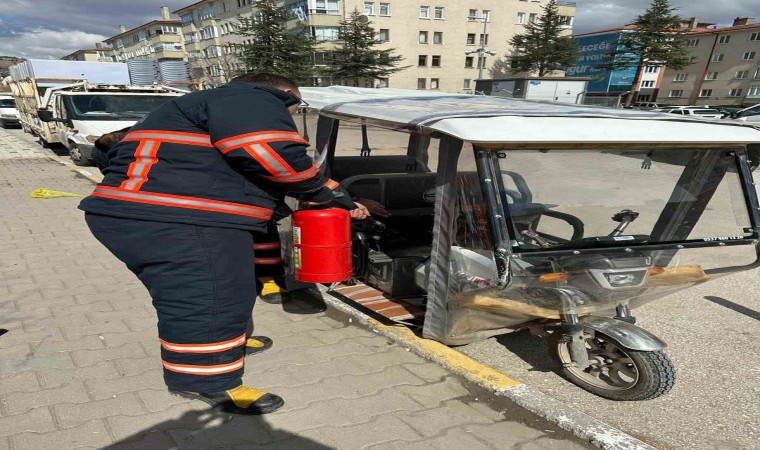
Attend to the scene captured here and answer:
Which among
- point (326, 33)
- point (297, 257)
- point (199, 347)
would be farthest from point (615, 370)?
point (326, 33)

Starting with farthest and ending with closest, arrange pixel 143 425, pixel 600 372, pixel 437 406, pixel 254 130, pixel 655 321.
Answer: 1. pixel 655 321
2. pixel 600 372
3. pixel 437 406
4. pixel 143 425
5. pixel 254 130

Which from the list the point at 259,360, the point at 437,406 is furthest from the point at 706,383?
the point at 259,360

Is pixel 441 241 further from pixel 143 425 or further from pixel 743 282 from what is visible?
pixel 743 282

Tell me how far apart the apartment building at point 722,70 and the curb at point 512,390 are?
6174 centimetres

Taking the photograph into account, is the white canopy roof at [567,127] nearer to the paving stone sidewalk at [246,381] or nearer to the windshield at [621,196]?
the windshield at [621,196]

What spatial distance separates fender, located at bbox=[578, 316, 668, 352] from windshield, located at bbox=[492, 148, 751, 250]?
472 mm

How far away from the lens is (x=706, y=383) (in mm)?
2809

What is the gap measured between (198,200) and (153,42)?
276ft

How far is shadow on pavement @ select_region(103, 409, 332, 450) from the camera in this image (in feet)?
7.10

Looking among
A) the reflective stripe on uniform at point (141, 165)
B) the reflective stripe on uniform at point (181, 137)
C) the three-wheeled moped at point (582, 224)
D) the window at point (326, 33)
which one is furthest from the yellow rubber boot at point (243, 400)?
the window at point (326, 33)

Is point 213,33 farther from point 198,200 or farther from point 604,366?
point 604,366

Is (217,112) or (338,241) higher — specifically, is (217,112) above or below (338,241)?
above

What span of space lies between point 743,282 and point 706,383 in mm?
2298

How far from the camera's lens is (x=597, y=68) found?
48688 mm
